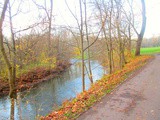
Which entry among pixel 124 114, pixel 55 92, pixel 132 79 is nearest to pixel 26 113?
pixel 55 92

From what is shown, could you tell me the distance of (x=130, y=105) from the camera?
644cm

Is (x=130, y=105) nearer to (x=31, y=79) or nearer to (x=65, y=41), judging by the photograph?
(x=65, y=41)

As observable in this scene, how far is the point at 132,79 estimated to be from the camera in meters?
10.4

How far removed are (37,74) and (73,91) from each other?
881cm

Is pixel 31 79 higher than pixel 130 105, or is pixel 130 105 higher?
pixel 130 105

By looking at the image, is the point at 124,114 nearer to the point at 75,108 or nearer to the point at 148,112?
the point at 148,112

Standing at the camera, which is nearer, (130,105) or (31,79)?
A: (130,105)

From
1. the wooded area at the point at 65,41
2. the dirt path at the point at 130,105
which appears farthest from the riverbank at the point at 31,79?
the dirt path at the point at 130,105

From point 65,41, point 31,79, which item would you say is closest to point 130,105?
point 65,41

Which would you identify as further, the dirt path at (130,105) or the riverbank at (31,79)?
the riverbank at (31,79)

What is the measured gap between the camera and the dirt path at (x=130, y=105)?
5613mm

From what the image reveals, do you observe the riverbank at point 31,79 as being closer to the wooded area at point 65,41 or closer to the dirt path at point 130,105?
the wooded area at point 65,41

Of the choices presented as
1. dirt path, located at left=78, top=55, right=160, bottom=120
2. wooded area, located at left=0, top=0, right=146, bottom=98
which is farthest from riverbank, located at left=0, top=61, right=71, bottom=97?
dirt path, located at left=78, top=55, right=160, bottom=120

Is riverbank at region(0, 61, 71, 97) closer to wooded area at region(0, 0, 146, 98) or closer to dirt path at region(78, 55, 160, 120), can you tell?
wooded area at region(0, 0, 146, 98)
